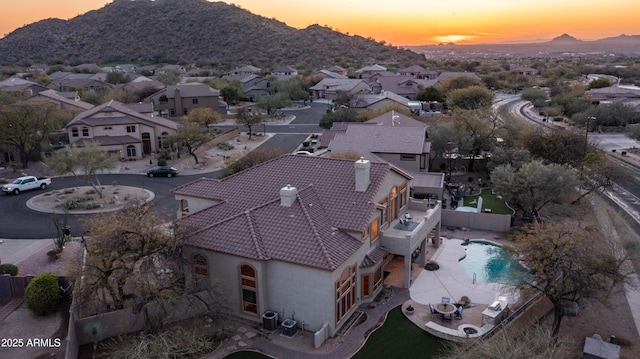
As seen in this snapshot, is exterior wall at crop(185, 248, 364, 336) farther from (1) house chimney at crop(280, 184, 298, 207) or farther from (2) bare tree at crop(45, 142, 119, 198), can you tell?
(2) bare tree at crop(45, 142, 119, 198)

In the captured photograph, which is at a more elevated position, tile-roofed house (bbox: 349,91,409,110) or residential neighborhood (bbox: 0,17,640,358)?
tile-roofed house (bbox: 349,91,409,110)

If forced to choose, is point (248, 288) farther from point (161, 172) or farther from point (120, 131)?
point (120, 131)

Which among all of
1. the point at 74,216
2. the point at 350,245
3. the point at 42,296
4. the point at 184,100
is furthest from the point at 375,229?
the point at 184,100

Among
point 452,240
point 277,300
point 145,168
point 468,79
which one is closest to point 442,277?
point 452,240

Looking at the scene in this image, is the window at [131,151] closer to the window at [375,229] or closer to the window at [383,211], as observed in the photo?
the window at [383,211]

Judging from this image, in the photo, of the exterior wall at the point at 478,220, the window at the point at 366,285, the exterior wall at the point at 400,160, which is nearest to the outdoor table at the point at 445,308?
the window at the point at 366,285

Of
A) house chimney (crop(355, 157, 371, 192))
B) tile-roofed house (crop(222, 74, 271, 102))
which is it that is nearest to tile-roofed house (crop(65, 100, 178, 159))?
house chimney (crop(355, 157, 371, 192))
